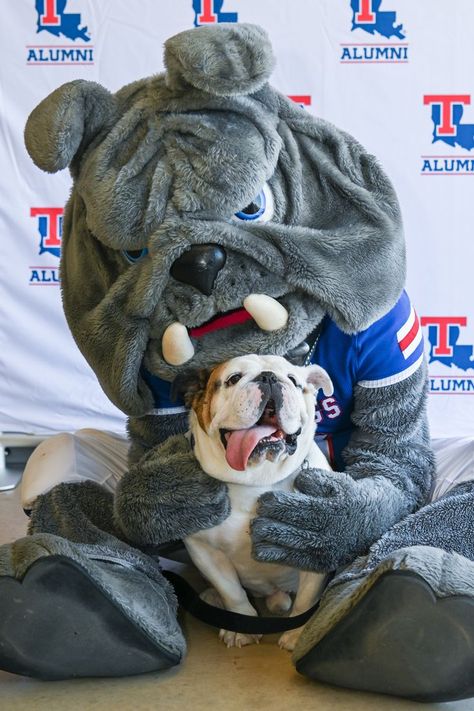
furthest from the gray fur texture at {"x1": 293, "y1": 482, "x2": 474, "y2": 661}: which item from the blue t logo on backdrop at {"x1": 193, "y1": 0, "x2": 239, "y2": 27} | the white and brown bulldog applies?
the blue t logo on backdrop at {"x1": 193, "y1": 0, "x2": 239, "y2": 27}

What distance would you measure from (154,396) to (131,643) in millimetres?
465

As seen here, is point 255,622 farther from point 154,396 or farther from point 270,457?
point 154,396

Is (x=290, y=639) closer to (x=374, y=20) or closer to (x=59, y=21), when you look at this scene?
(x=374, y=20)

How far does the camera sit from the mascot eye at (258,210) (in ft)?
5.21

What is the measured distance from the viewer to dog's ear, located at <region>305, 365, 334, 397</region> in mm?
1617

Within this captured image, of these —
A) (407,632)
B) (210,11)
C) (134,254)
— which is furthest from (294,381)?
(210,11)

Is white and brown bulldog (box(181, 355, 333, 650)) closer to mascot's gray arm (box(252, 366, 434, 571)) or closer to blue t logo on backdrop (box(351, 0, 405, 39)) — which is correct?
mascot's gray arm (box(252, 366, 434, 571))

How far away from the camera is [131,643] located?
4.66 feet

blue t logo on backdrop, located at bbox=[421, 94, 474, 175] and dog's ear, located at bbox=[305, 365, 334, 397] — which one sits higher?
blue t logo on backdrop, located at bbox=[421, 94, 474, 175]

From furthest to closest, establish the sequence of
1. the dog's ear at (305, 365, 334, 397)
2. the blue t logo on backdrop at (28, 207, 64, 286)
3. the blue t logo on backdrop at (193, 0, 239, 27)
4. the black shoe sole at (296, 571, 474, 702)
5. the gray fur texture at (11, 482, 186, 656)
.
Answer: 1. the blue t logo on backdrop at (28, 207, 64, 286)
2. the blue t logo on backdrop at (193, 0, 239, 27)
3. the dog's ear at (305, 365, 334, 397)
4. the gray fur texture at (11, 482, 186, 656)
5. the black shoe sole at (296, 571, 474, 702)

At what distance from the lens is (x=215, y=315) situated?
1589 millimetres

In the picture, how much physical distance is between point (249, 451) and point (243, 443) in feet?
0.06

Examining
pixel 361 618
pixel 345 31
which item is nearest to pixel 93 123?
pixel 361 618

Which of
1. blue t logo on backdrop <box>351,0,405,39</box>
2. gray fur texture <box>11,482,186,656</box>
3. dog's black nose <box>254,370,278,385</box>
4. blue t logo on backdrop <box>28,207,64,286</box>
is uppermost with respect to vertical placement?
blue t logo on backdrop <box>351,0,405,39</box>
